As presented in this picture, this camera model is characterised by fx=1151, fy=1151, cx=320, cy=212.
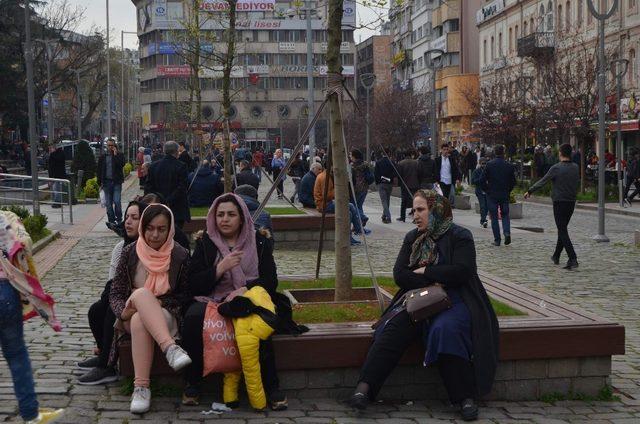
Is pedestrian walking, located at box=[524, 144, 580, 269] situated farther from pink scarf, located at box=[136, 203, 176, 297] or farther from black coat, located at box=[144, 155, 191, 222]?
pink scarf, located at box=[136, 203, 176, 297]

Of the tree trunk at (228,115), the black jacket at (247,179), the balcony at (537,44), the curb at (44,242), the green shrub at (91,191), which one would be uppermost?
the balcony at (537,44)

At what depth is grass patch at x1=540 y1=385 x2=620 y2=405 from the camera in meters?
7.73

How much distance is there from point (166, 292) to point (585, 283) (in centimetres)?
803

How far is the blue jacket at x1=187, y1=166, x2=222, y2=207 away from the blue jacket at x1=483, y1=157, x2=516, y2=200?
5094mm

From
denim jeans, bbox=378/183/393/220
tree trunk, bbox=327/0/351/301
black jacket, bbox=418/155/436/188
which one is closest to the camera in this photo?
tree trunk, bbox=327/0/351/301

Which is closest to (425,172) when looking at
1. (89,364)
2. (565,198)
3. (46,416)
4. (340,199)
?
(565,198)

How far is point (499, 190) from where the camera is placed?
19.9m

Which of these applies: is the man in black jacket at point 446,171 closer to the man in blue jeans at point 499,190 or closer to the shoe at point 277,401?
the man in blue jeans at point 499,190

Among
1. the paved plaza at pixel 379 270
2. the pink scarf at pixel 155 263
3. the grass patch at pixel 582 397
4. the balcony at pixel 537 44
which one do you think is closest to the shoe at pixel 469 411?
the paved plaza at pixel 379 270

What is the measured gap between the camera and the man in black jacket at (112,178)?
78.6 ft

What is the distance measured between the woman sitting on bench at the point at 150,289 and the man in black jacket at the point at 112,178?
53.5ft

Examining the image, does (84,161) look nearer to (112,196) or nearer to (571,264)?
(112,196)

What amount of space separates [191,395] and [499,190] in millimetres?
13236

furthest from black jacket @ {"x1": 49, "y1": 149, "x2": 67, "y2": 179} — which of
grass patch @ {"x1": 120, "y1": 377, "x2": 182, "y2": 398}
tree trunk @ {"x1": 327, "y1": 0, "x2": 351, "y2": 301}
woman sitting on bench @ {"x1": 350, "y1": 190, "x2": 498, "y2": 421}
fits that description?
woman sitting on bench @ {"x1": 350, "y1": 190, "x2": 498, "y2": 421}
